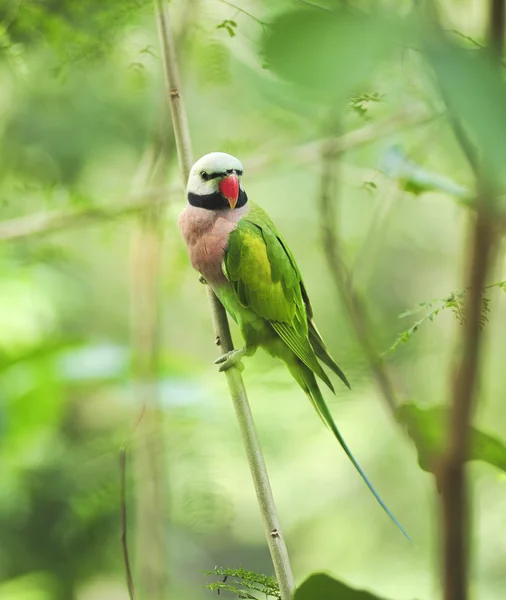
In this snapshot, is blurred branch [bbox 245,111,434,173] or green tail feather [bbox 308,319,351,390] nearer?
green tail feather [bbox 308,319,351,390]

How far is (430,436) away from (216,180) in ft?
2.26

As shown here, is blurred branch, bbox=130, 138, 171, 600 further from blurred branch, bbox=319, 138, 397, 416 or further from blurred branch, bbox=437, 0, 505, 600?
blurred branch, bbox=437, 0, 505, 600

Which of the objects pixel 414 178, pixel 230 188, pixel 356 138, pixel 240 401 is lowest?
pixel 240 401

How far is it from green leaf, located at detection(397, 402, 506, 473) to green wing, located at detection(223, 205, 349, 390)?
67 cm

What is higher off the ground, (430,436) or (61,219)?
(61,219)

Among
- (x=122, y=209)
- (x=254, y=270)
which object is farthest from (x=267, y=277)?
(x=122, y=209)

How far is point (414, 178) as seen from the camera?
30.4 inches

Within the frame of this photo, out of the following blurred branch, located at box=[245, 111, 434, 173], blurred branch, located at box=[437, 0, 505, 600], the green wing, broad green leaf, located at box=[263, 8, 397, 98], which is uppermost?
blurred branch, located at box=[245, 111, 434, 173]

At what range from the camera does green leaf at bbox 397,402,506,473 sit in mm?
441

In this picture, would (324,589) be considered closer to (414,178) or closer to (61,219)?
(414,178)

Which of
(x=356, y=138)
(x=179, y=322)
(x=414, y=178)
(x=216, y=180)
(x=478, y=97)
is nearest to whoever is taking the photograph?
(x=478, y=97)

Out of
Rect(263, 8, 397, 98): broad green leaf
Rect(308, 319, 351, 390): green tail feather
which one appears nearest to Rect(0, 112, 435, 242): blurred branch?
Rect(308, 319, 351, 390): green tail feather

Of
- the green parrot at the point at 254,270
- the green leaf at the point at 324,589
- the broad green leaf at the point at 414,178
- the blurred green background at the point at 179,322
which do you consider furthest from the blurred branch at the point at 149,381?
the green leaf at the point at 324,589

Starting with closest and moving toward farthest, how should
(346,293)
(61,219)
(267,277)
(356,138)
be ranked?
(346,293) < (267,277) < (356,138) < (61,219)
